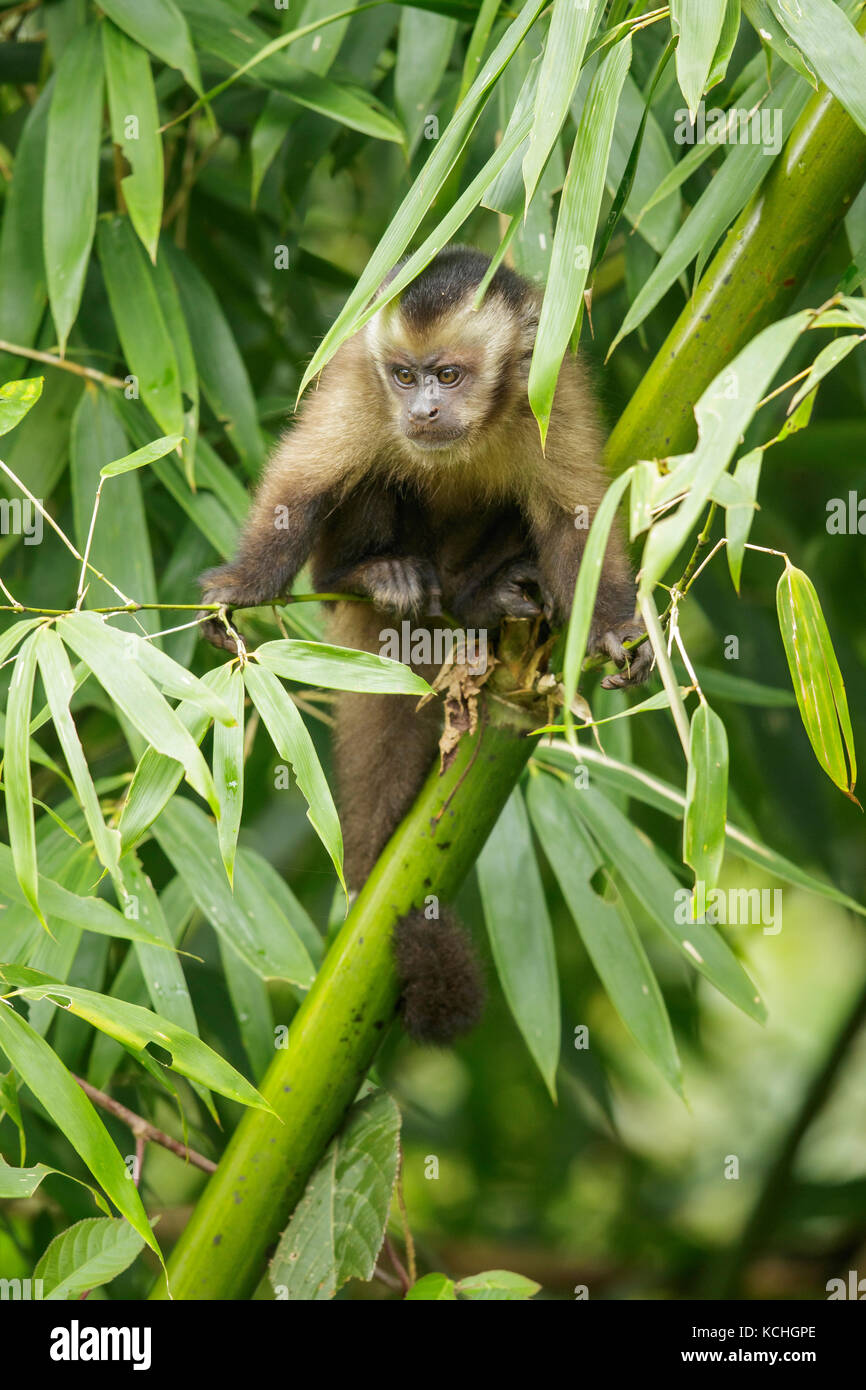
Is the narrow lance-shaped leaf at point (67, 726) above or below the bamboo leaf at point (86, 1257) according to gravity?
above

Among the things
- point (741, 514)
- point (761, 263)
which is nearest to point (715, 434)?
point (741, 514)

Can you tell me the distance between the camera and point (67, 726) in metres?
1.15

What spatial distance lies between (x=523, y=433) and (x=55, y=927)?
107 cm

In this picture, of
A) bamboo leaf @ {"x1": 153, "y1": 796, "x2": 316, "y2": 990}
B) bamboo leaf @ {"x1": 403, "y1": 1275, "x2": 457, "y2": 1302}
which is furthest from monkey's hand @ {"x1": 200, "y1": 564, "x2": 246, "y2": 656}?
bamboo leaf @ {"x1": 403, "y1": 1275, "x2": 457, "y2": 1302}

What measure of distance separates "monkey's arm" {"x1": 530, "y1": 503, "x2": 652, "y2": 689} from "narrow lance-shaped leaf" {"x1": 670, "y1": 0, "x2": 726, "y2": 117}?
76cm

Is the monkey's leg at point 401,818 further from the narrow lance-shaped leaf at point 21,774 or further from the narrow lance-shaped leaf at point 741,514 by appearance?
the narrow lance-shaped leaf at point 741,514


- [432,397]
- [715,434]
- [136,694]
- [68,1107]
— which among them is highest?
[432,397]

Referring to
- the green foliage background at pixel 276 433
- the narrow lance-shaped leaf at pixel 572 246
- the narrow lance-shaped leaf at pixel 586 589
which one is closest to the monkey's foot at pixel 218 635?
the green foliage background at pixel 276 433

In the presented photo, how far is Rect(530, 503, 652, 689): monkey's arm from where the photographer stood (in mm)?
1822

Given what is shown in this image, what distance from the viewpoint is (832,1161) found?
386 cm

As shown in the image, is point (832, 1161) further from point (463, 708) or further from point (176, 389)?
point (176, 389)

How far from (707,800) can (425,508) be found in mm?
1255

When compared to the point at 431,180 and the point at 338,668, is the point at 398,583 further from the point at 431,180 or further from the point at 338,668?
the point at 431,180

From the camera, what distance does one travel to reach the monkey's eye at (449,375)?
223 cm
